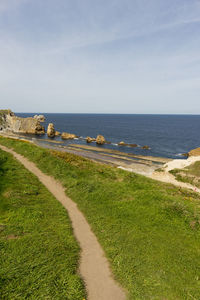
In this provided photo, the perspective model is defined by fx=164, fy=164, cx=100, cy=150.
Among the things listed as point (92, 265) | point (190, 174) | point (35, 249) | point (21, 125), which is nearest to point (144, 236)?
point (92, 265)

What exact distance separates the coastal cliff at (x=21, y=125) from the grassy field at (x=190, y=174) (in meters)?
97.6

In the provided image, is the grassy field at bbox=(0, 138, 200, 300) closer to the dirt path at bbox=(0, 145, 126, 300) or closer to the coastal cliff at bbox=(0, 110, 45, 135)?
the dirt path at bbox=(0, 145, 126, 300)

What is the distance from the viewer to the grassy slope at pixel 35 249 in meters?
7.43

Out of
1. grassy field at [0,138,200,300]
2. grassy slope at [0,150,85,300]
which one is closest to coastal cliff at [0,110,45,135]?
grassy field at [0,138,200,300]

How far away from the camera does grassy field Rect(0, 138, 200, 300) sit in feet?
27.1

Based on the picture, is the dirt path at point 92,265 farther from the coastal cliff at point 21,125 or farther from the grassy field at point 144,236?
the coastal cliff at point 21,125

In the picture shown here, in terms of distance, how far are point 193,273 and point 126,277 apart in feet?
12.3

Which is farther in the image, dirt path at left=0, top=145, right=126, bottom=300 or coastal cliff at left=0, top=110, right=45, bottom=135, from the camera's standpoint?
coastal cliff at left=0, top=110, right=45, bottom=135

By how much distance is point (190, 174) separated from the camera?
132 feet

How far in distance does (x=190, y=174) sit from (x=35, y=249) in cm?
4034

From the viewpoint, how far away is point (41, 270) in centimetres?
829

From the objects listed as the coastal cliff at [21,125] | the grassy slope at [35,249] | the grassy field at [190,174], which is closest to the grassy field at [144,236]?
the grassy slope at [35,249]

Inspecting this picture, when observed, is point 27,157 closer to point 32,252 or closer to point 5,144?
point 5,144

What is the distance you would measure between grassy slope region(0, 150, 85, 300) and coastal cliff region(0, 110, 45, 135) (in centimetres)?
10555
